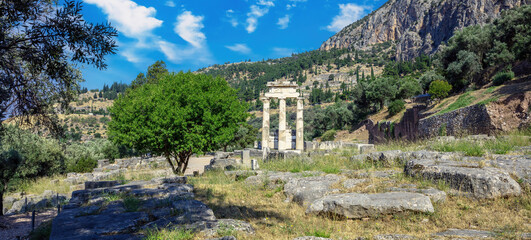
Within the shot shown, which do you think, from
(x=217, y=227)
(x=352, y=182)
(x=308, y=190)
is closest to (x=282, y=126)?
(x=352, y=182)

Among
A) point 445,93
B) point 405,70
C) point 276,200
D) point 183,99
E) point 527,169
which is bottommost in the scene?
point 276,200

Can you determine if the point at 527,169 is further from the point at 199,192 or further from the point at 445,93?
the point at 445,93

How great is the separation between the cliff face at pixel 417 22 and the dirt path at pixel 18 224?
81827mm

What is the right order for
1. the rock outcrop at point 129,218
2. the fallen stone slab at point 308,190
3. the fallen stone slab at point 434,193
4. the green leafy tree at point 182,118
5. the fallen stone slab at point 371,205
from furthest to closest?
the green leafy tree at point 182,118
the fallen stone slab at point 308,190
the fallen stone slab at point 434,193
the fallen stone slab at point 371,205
the rock outcrop at point 129,218

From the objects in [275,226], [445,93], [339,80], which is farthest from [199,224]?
[339,80]

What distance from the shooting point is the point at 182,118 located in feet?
48.0

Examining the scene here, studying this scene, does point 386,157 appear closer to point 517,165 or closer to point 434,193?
point 517,165

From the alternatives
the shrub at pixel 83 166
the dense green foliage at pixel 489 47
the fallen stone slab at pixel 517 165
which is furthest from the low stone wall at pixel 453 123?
the shrub at pixel 83 166

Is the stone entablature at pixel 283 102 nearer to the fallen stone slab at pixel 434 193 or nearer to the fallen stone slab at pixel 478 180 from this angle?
the fallen stone slab at pixel 478 180

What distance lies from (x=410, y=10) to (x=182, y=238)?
171646mm

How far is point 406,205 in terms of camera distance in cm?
500

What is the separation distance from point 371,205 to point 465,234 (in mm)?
1474

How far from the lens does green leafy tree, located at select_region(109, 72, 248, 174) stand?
1473 centimetres

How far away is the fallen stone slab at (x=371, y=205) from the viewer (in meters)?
5.00
